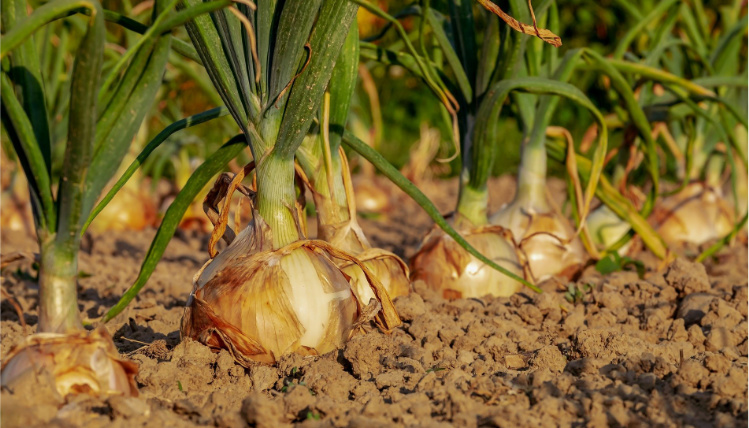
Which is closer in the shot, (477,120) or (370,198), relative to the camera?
(477,120)

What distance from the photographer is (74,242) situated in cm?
114

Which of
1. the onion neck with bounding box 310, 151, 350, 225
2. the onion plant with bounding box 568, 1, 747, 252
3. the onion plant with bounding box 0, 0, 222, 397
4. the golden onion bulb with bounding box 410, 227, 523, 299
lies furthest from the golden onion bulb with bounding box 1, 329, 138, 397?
the onion plant with bounding box 568, 1, 747, 252

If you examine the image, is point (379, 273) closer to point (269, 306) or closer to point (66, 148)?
point (269, 306)

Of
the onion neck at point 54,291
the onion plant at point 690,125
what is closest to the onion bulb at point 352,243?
the onion neck at point 54,291

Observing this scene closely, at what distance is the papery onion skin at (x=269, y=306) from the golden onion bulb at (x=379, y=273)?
133 millimetres

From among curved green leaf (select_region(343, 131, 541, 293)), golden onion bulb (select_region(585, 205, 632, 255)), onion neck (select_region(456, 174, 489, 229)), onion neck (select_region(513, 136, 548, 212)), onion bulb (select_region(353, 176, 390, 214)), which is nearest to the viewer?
curved green leaf (select_region(343, 131, 541, 293))

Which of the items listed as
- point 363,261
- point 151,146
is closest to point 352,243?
point 363,261

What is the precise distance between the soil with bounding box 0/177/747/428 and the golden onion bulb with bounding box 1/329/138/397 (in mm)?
25

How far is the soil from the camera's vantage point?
43.5 inches

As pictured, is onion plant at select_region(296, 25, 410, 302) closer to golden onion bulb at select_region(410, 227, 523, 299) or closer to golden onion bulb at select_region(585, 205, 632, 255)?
golden onion bulb at select_region(410, 227, 523, 299)

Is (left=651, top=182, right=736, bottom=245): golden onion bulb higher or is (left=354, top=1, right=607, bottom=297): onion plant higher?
(left=651, top=182, right=736, bottom=245): golden onion bulb

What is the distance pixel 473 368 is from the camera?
136cm

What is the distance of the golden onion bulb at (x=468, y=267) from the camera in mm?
1916

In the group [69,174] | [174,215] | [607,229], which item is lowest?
[69,174]
